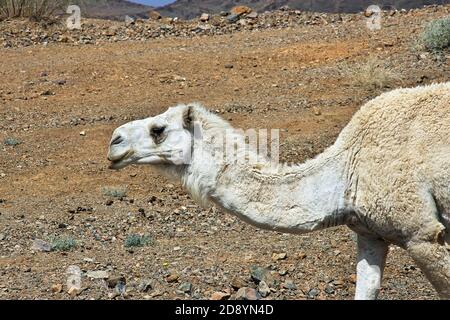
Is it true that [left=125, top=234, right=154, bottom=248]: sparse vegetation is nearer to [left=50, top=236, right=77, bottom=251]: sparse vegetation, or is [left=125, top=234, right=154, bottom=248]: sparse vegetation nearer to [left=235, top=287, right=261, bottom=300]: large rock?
[left=50, top=236, right=77, bottom=251]: sparse vegetation

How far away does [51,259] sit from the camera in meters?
8.28

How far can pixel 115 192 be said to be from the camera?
10844mm

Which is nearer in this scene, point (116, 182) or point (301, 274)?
point (301, 274)

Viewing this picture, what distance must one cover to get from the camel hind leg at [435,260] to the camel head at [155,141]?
159cm

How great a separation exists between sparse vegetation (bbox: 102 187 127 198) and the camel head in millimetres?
5515

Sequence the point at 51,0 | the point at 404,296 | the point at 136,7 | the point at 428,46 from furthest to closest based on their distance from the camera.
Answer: the point at 136,7, the point at 51,0, the point at 428,46, the point at 404,296

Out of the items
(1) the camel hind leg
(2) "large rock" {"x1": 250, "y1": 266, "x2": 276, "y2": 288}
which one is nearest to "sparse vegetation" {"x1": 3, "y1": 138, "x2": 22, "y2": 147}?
(2) "large rock" {"x1": 250, "y1": 266, "x2": 276, "y2": 288}

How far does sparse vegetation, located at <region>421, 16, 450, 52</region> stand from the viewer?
16.1 meters

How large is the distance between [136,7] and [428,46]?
71555 millimetres

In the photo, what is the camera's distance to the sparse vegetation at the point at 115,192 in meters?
10.8

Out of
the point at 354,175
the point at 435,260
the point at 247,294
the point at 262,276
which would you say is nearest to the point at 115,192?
the point at 262,276

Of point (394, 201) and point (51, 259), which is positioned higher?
point (394, 201)

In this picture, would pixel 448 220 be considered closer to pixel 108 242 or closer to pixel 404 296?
pixel 404 296

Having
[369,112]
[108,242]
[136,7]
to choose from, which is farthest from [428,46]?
[136,7]
